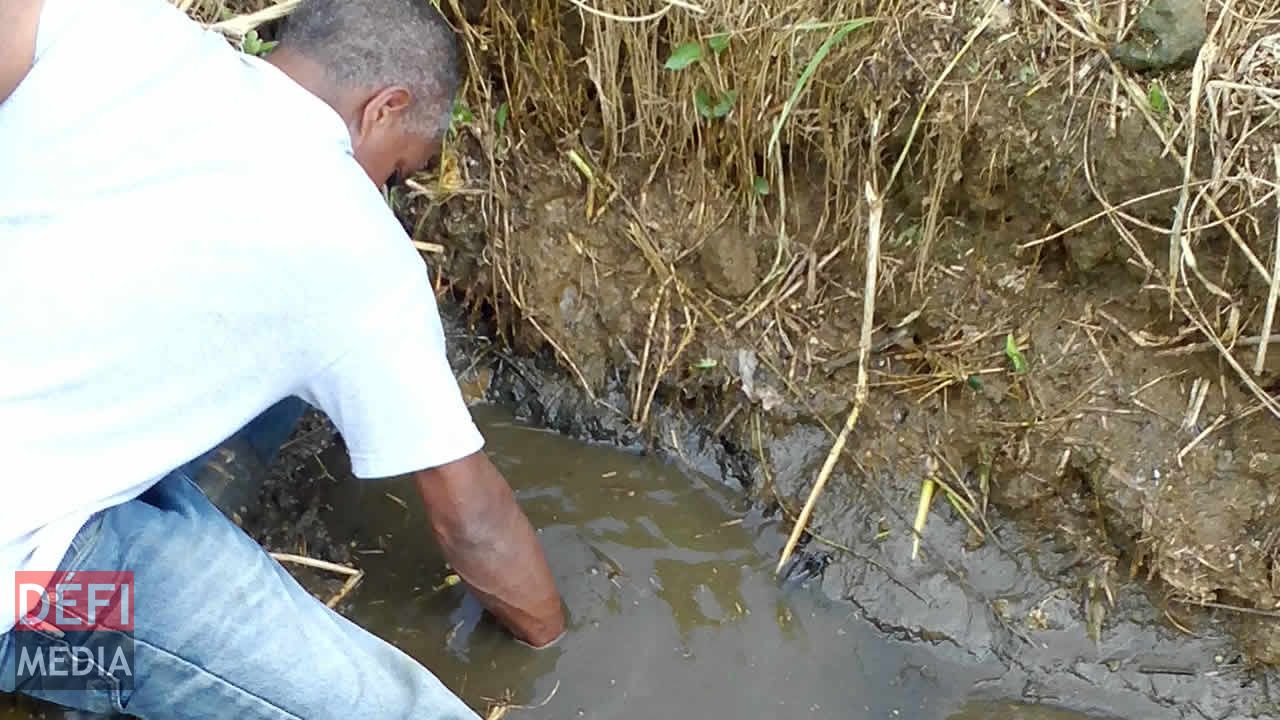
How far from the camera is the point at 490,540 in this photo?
1.94 meters

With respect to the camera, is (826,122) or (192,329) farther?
(826,122)

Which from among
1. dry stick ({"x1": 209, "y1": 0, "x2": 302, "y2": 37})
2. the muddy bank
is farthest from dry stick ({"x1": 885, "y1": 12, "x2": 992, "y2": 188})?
dry stick ({"x1": 209, "y1": 0, "x2": 302, "y2": 37})

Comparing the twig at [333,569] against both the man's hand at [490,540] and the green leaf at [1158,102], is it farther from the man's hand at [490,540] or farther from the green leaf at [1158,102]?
the green leaf at [1158,102]

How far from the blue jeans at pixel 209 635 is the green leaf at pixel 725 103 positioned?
132 centimetres

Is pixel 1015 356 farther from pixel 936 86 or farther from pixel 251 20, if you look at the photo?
pixel 251 20

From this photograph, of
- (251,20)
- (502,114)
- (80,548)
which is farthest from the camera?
(502,114)

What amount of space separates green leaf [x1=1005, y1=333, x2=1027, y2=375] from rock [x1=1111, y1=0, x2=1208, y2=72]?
0.62m

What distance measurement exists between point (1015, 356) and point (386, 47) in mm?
1432

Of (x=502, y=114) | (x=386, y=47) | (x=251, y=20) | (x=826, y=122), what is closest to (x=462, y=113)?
(x=502, y=114)

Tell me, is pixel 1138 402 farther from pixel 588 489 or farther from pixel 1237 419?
pixel 588 489

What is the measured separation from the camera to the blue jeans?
1712 mm

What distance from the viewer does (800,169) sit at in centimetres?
248

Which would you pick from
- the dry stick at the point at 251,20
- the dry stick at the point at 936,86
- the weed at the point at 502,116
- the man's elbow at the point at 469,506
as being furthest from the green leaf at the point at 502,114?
the man's elbow at the point at 469,506

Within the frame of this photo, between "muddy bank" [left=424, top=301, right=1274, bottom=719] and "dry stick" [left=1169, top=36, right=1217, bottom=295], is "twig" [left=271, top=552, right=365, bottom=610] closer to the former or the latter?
"muddy bank" [left=424, top=301, right=1274, bottom=719]
